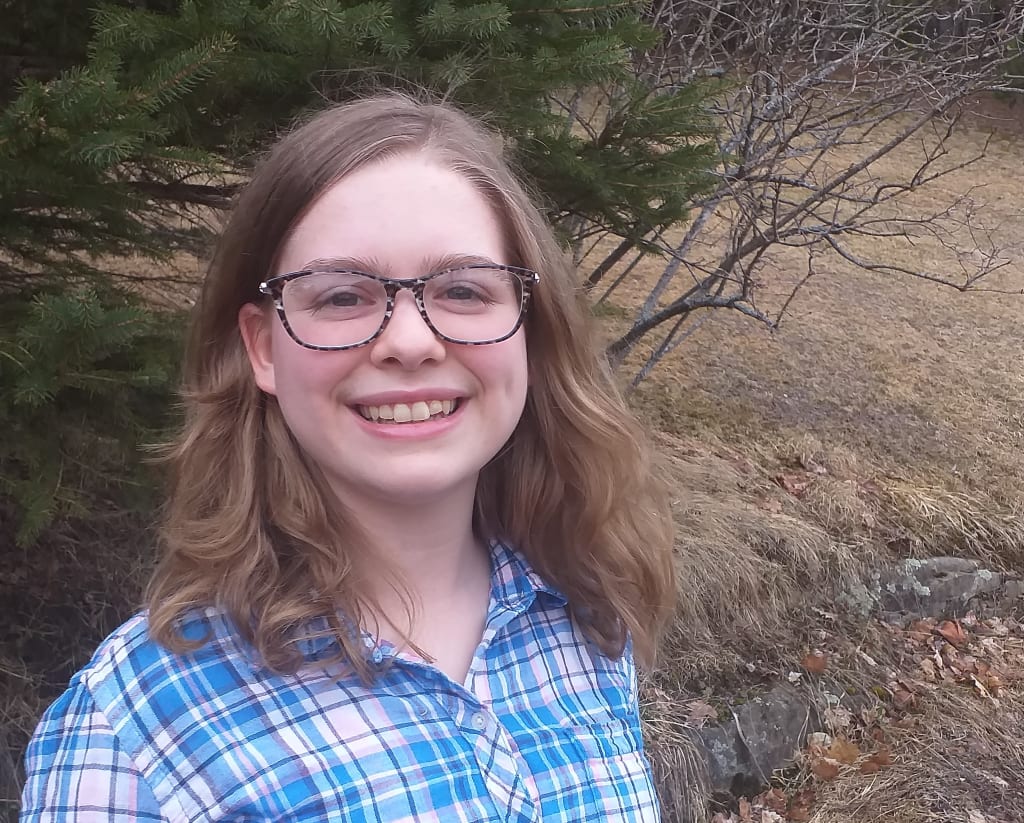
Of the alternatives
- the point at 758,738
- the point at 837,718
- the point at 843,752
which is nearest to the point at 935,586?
the point at 837,718

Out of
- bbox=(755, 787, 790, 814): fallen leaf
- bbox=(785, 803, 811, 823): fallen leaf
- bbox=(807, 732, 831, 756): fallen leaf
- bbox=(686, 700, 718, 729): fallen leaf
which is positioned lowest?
bbox=(785, 803, 811, 823): fallen leaf

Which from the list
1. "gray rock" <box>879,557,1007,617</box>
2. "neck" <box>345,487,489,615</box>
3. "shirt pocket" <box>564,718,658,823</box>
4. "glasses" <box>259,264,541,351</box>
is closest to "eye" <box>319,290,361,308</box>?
"glasses" <box>259,264,541,351</box>

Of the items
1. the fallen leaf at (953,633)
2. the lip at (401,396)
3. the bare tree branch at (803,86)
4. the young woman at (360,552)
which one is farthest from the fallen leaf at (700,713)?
the lip at (401,396)

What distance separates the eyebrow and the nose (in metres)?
0.04

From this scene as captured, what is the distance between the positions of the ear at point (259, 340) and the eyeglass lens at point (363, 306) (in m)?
0.12

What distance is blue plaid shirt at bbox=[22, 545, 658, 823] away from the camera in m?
1.04

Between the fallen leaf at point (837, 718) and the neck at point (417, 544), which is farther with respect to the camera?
the fallen leaf at point (837, 718)

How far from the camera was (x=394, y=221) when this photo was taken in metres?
1.17

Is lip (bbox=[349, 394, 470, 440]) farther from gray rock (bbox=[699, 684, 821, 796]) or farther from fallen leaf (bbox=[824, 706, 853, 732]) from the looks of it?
fallen leaf (bbox=[824, 706, 853, 732])

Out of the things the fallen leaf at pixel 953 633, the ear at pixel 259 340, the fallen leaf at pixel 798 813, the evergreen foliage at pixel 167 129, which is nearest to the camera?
the ear at pixel 259 340

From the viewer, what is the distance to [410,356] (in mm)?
1147

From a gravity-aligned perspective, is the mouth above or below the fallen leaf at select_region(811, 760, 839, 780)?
above

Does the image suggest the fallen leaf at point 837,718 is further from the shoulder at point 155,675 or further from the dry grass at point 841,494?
the shoulder at point 155,675

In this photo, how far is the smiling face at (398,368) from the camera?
45.4 inches
